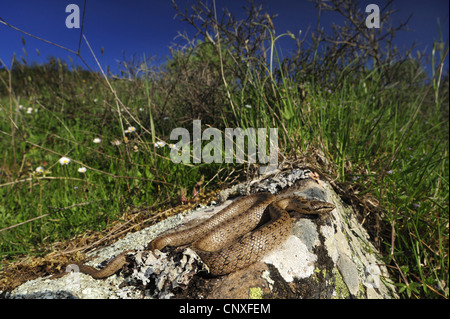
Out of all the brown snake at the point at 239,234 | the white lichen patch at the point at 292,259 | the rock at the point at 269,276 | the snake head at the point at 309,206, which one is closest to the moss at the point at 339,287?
the rock at the point at 269,276

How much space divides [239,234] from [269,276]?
3.27ft

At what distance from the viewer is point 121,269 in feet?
8.29

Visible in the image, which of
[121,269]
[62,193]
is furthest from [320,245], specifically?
[62,193]

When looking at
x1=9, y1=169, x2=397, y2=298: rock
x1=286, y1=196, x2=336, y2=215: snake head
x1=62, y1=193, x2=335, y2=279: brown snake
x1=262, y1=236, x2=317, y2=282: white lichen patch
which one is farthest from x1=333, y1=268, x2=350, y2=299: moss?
x1=286, y1=196, x2=336, y2=215: snake head

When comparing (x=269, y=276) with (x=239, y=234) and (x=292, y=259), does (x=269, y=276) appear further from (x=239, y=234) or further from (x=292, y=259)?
(x=239, y=234)

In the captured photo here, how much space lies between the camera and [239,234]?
3.25 metres

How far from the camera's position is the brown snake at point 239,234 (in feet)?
7.99

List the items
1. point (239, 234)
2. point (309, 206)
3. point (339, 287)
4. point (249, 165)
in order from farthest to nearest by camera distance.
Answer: point (249, 165), point (239, 234), point (309, 206), point (339, 287)

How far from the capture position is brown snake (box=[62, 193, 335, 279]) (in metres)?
2.44

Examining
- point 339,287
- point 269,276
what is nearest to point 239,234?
point 269,276

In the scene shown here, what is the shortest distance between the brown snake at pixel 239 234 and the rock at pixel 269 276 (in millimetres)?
86
